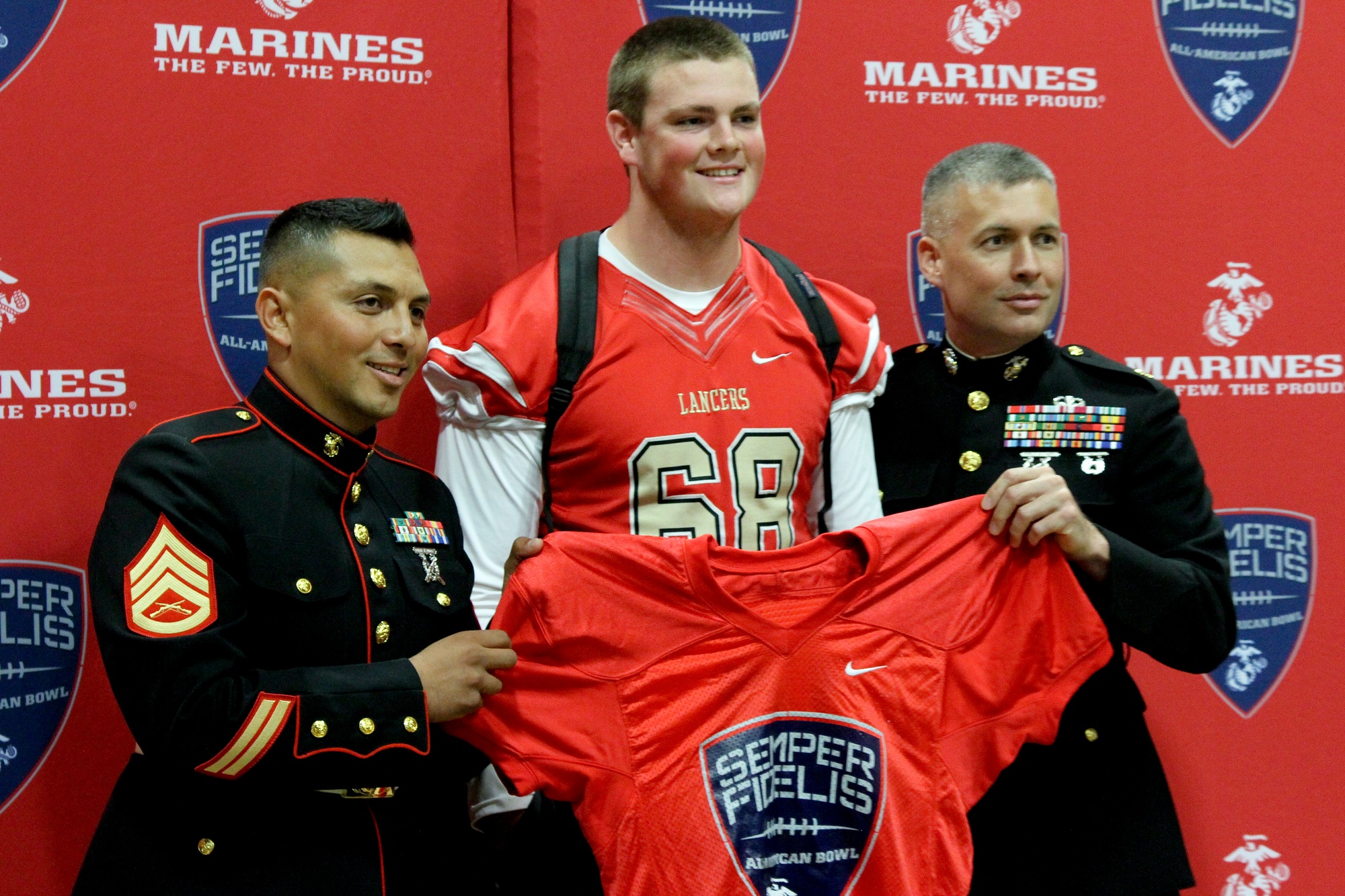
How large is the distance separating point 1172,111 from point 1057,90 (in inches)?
10.4

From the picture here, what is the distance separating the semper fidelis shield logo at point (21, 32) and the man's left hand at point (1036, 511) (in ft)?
5.51

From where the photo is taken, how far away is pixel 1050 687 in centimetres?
171

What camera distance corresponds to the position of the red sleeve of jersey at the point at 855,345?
2.03 metres

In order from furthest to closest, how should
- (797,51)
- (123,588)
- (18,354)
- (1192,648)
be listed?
1. (797,51)
2. (18,354)
3. (1192,648)
4. (123,588)

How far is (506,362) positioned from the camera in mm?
1865

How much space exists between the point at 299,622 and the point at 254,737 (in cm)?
16

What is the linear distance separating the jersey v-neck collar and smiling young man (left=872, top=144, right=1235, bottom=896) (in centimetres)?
36

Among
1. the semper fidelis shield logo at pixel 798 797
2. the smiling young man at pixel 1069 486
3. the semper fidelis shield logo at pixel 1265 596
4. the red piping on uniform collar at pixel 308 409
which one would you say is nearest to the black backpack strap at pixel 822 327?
the smiling young man at pixel 1069 486

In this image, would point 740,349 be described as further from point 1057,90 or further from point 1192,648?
point 1057,90

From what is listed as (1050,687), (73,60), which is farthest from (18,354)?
(1050,687)

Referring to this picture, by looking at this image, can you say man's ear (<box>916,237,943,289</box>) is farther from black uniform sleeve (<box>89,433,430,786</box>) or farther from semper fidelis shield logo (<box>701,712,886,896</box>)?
black uniform sleeve (<box>89,433,430,786</box>)

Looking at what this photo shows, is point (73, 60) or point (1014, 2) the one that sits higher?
point (1014, 2)

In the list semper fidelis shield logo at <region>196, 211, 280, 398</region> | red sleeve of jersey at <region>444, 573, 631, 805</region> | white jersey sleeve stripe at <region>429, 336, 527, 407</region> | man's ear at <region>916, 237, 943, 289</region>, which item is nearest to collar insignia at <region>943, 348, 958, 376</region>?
man's ear at <region>916, 237, 943, 289</region>

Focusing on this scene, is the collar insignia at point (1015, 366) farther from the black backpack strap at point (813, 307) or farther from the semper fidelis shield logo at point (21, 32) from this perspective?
the semper fidelis shield logo at point (21, 32)
